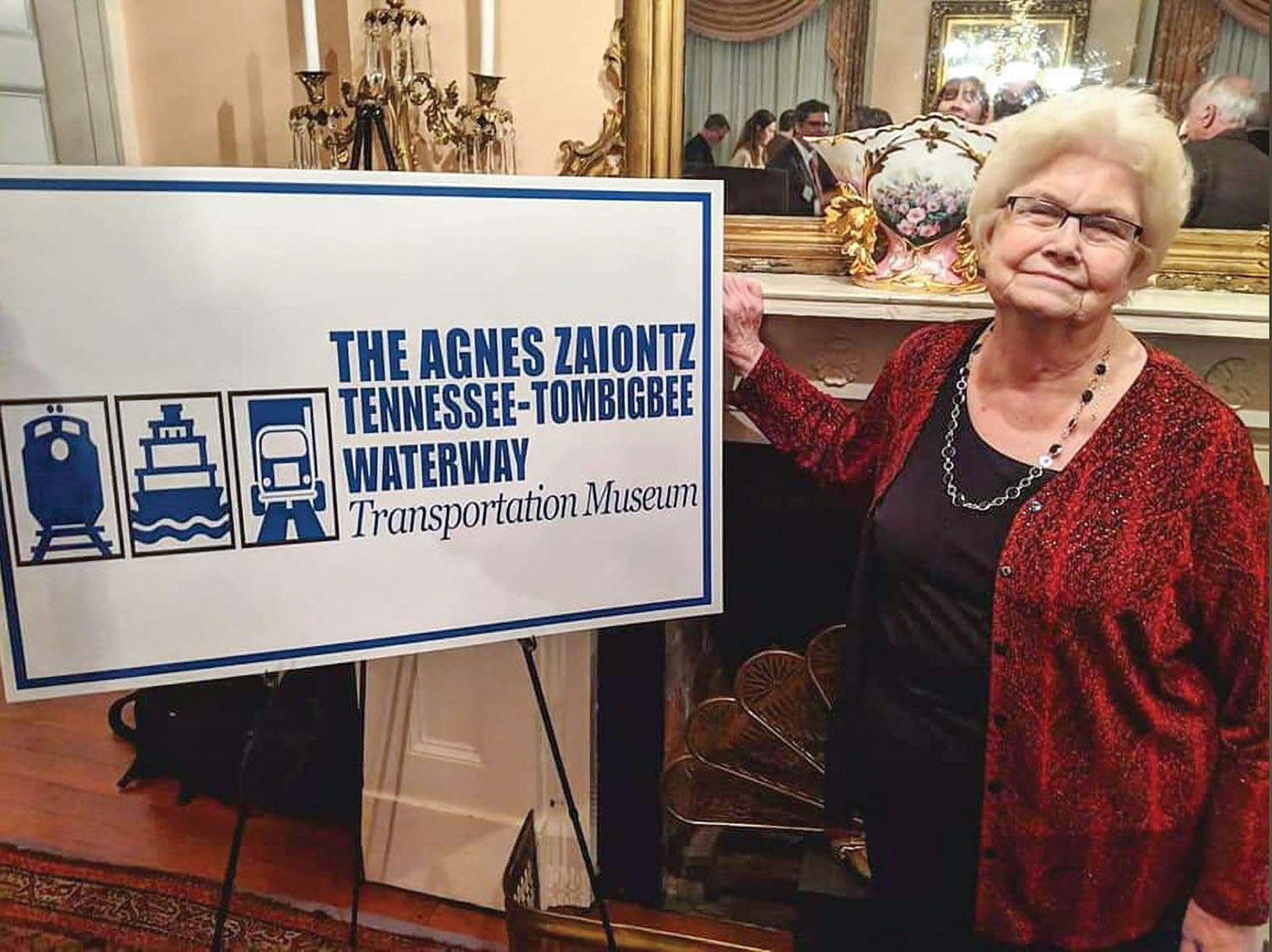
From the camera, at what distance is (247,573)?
116 cm

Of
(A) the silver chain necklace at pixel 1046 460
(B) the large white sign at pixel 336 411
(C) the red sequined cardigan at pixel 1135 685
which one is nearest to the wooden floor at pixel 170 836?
(C) the red sequined cardigan at pixel 1135 685

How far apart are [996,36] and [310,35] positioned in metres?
0.97

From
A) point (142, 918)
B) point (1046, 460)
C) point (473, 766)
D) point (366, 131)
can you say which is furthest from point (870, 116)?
point (142, 918)

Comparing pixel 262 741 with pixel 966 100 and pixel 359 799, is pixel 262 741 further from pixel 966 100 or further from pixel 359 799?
pixel 966 100

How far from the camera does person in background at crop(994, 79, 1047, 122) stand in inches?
56.6

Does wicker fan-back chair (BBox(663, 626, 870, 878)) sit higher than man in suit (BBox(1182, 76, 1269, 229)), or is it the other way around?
man in suit (BBox(1182, 76, 1269, 229))

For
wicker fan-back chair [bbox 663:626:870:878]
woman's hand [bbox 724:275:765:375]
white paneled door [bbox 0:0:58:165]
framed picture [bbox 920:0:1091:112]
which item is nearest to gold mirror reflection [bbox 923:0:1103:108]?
framed picture [bbox 920:0:1091:112]

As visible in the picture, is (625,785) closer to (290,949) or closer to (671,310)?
(290,949)

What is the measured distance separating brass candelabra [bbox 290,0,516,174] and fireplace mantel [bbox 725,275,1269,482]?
1.53ft

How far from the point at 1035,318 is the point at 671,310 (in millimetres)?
422

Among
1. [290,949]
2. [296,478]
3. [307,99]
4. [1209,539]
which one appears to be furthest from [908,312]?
[290,949]

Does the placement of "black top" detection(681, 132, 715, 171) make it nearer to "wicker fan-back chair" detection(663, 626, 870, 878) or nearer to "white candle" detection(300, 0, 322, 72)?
"white candle" detection(300, 0, 322, 72)

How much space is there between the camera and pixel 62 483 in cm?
108

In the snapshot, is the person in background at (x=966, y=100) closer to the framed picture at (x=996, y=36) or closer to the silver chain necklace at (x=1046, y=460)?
the framed picture at (x=996, y=36)
